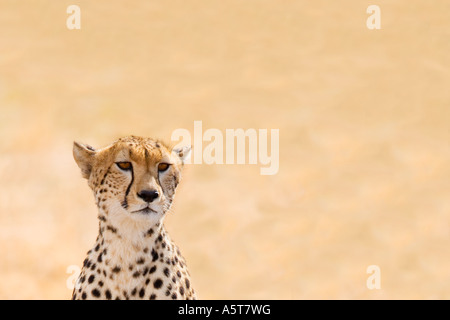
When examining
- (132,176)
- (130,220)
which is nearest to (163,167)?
(132,176)

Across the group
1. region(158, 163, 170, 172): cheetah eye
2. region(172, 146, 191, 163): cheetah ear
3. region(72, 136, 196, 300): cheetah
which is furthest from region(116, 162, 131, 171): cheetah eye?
region(172, 146, 191, 163): cheetah ear

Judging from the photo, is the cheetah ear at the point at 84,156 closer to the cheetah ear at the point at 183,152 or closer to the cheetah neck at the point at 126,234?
the cheetah neck at the point at 126,234

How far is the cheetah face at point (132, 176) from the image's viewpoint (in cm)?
368

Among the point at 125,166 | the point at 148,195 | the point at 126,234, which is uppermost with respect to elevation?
the point at 125,166

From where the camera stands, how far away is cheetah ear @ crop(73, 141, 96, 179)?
12.5 ft

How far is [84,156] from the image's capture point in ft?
12.6

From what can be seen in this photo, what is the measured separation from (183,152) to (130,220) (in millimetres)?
409

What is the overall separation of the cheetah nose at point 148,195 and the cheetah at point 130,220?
2cm

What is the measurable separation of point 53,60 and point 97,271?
7.37 m

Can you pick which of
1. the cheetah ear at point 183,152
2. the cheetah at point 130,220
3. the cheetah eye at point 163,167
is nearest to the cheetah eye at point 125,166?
the cheetah at point 130,220

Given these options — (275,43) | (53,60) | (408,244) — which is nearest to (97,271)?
(408,244)

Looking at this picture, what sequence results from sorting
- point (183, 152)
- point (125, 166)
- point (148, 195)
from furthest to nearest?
point (183, 152)
point (125, 166)
point (148, 195)

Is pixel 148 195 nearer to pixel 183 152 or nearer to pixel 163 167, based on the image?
pixel 163 167
